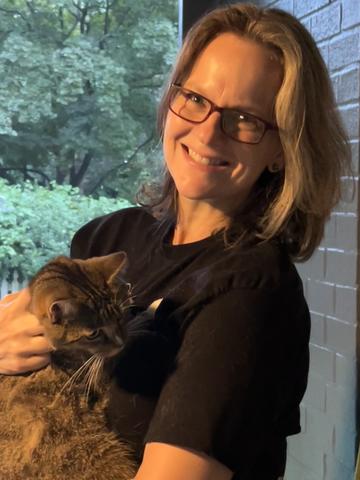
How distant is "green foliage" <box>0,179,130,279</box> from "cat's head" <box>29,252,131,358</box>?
1.42 meters

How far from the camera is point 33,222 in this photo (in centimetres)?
252

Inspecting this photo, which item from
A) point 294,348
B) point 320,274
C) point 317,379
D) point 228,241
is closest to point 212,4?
point 320,274

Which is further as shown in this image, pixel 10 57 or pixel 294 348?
pixel 10 57

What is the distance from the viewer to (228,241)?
1.08 m

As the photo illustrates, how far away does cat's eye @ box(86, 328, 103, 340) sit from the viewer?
1.06 meters

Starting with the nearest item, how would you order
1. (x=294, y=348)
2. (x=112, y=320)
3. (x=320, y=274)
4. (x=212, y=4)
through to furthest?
1. (x=294, y=348)
2. (x=112, y=320)
3. (x=320, y=274)
4. (x=212, y=4)

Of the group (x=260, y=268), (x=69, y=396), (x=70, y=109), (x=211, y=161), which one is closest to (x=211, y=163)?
(x=211, y=161)

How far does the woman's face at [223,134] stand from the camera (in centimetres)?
106

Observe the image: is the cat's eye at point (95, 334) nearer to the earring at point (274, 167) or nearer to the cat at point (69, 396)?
the cat at point (69, 396)

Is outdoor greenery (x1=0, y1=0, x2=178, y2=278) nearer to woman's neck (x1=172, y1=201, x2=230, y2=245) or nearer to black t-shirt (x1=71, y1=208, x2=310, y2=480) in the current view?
woman's neck (x1=172, y1=201, x2=230, y2=245)

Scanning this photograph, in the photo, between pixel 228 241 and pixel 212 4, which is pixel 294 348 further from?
pixel 212 4

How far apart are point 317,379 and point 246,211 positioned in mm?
883

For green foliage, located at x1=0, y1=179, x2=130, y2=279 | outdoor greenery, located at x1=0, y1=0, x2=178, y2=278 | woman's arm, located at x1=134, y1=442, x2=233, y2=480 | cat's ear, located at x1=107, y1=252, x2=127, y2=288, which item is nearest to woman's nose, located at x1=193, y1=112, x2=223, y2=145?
cat's ear, located at x1=107, y1=252, x2=127, y2=288

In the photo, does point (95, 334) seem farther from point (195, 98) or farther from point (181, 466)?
point (195, 98)
